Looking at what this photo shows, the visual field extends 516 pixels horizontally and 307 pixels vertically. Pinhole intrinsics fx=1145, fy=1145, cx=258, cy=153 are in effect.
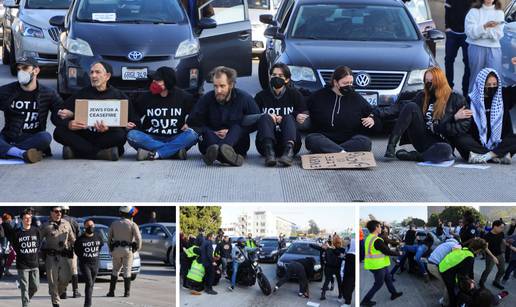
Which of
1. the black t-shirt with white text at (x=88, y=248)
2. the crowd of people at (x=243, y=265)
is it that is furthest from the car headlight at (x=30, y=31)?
the crowd of people at (x=243, y=265)

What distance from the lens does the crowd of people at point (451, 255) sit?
788 cm

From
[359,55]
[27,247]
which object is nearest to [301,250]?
[27,247]

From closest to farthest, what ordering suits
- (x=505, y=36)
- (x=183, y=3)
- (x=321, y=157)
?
(x=321, y=157)
(x=505, y=36)
(x=183, y=3)

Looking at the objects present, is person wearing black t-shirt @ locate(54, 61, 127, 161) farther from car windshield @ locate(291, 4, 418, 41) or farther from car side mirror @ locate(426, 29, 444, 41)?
car side mirror @ locate(426, 29, 444, 41)

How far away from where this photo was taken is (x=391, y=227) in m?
8.02

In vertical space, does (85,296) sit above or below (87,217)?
below

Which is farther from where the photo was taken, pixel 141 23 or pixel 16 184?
pixel 141 23

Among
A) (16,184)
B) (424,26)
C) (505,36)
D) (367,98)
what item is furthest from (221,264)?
(424,26)

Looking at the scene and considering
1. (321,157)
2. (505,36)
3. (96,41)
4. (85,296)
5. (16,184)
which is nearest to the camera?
(85,296)

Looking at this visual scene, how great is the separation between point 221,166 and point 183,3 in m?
5.92

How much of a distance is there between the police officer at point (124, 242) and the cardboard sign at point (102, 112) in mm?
3514

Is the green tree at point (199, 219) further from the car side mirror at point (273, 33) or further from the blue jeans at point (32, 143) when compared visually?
the car side mirror at point (273, 33)

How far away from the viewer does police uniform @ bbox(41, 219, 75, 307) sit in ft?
26.0

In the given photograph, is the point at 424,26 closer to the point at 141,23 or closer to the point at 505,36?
the point at 505,36
